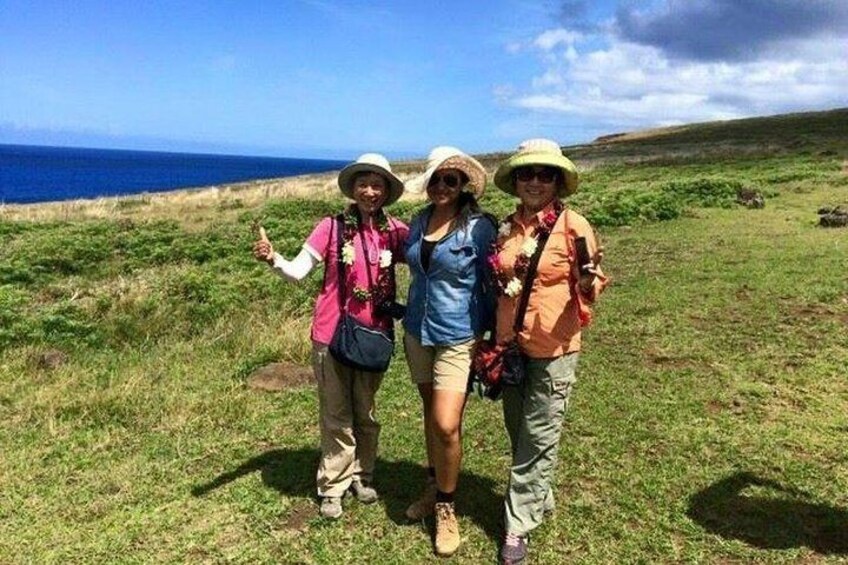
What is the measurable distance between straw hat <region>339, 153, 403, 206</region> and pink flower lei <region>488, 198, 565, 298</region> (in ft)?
2.97

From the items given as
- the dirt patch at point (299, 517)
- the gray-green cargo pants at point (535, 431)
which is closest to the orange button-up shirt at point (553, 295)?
the gray-green cargo pants at point (535, 431)

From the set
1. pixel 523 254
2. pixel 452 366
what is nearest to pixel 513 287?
pixel 523 254

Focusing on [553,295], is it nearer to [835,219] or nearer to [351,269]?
[351,269]

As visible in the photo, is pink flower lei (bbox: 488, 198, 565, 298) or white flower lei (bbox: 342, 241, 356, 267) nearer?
pink flower lei (bbox: 488, 198, 565, 298)

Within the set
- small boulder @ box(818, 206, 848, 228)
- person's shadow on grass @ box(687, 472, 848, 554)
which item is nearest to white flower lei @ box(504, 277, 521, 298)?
person's shadow on grass @ box(687, 472, 848, 554)

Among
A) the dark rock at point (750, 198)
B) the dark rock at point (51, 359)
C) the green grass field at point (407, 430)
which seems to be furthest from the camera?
the dark rock at point (750, 198)

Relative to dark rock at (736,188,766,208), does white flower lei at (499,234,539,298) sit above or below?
above

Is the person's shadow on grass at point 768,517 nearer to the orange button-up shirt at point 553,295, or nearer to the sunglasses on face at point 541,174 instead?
the orange button-up shirt at point 553,295

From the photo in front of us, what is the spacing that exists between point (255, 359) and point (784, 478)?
536 cm

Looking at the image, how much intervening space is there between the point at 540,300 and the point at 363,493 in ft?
6.54

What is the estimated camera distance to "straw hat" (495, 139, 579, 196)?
4090 mm

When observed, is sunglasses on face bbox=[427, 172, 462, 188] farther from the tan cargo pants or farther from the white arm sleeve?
the tan cargo pants

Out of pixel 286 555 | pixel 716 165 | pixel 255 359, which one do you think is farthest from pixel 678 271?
pixel 716 165

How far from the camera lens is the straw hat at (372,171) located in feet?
15.3
